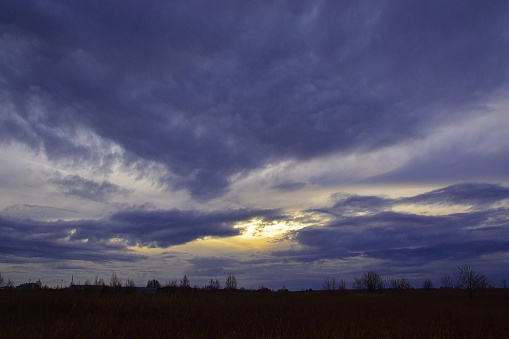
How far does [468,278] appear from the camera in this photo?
197ft

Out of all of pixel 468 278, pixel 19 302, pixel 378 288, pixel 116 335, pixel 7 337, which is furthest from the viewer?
pixel 378 288

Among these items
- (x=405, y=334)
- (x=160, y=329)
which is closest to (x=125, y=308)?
(x=160, y=329)

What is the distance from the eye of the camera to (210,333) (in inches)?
574

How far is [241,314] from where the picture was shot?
69.5ft

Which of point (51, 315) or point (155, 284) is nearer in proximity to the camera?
point (51, 315)

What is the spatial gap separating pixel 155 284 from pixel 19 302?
241ft

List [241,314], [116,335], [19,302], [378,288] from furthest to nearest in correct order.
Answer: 1. [378,288]
2. [241,314]
3. [19,302]
4. [116,335]

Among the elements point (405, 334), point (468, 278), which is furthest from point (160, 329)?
point (468, 278)

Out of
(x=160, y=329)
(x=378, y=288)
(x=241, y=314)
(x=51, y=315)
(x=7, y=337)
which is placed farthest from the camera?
(x=378, y=288)

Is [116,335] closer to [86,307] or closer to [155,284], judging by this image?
[86,307]

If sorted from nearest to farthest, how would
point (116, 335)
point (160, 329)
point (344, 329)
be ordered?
point (116, 335) → point (160, 329) → point (344, 329)

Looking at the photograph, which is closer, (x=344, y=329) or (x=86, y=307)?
(x=344, y=329)

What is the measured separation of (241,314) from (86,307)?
8.55 m

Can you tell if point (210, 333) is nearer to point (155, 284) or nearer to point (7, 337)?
point (7, 337)
